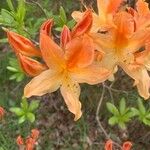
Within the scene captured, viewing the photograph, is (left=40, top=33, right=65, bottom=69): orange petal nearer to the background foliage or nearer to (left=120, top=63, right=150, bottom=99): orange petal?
(left=120, top=63, right=150, bottom=99): orange petal

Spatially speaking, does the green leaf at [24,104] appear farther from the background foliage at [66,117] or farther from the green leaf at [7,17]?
the background foliage at [66,117]

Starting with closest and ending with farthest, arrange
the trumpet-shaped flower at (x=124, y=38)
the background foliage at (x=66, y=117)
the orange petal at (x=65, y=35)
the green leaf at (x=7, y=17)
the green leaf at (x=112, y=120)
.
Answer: the orange petal at (x=65, y=35), the trumpet-shaped flower at (x=124, y=38), the green leaf at (x=7, y=17), the green leaf at (x=112, y=120), the background foliage at (x=66, y=117)

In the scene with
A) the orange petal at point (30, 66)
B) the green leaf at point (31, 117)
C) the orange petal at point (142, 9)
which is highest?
the orange petal at point (142, 9)

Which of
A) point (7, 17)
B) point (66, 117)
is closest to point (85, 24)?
point (7, 17)

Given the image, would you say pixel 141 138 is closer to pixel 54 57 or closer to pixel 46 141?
pixel 46 141

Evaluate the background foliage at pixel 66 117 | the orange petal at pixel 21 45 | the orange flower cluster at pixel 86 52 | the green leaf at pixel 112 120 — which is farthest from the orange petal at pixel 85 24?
the background foliage at pixel 66 117

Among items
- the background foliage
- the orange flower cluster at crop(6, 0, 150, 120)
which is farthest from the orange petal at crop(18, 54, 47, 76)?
the background foliage

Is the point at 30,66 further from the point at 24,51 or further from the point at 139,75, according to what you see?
the point at 139,75
